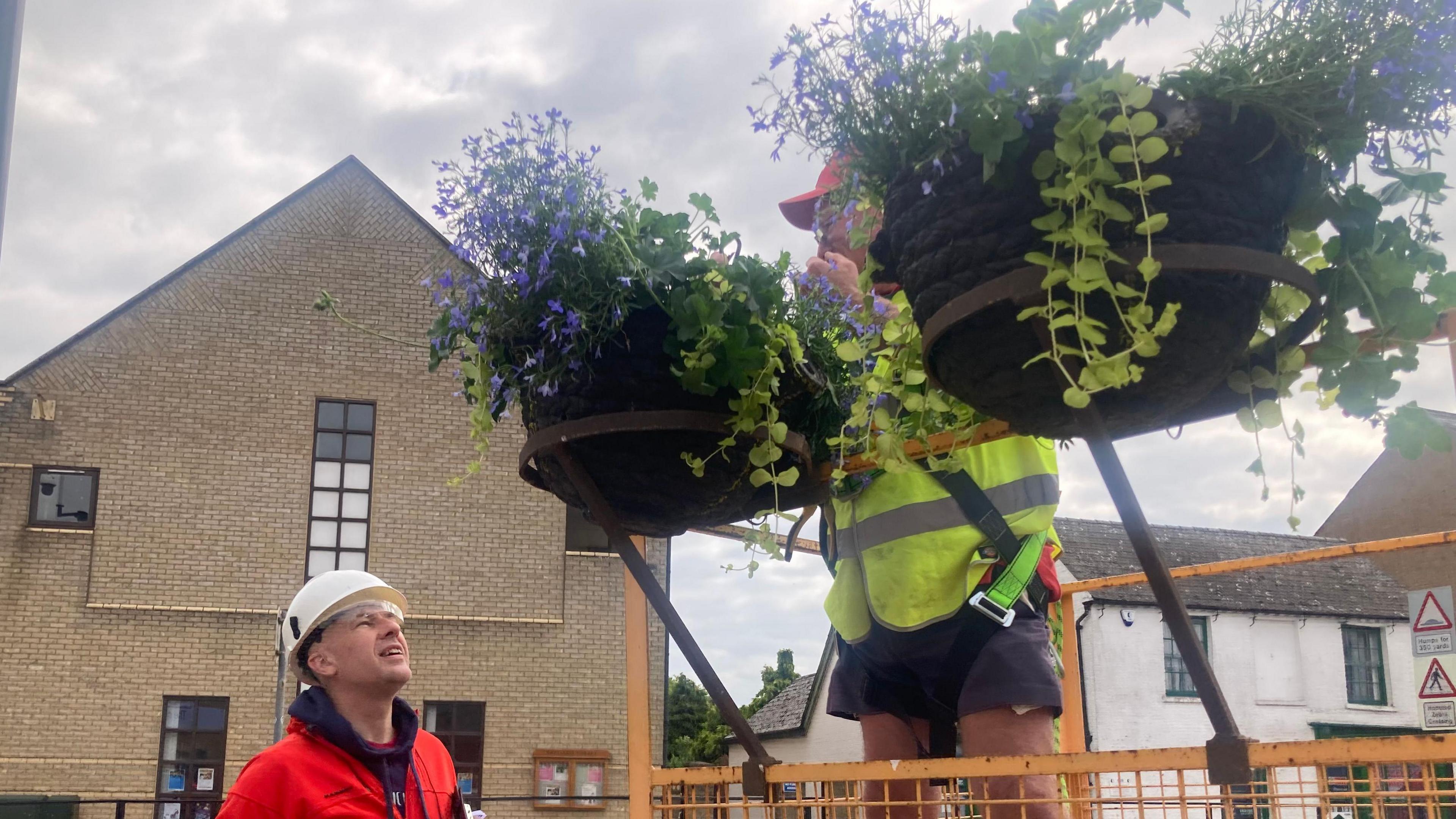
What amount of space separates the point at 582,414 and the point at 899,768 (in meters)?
0.79

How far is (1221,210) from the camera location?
4.68ft

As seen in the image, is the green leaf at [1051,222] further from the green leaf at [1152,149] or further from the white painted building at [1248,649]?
the white painted building at [1248,649]

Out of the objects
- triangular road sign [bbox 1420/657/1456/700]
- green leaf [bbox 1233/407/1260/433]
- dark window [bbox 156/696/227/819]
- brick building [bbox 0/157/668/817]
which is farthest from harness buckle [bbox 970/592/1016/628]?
dark window [bbox 156/696/227/819]

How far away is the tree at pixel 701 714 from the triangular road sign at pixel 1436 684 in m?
26.5

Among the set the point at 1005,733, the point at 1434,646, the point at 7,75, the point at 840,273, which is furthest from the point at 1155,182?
the point at 1434,646

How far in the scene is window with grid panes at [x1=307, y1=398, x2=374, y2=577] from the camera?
18.2 meters

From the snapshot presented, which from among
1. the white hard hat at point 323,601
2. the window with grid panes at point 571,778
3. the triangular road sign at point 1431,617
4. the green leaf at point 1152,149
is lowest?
the window with grid panes at point 571,778

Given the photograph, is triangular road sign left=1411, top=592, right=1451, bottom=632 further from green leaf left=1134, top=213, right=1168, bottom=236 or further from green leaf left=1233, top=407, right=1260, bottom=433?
green leaf left=1134, top=213, right=1168, bottom=236

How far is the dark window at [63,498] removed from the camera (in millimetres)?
17531

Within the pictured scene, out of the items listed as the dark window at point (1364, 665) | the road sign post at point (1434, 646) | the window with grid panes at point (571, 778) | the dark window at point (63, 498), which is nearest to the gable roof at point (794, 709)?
the window with grid panes at point (571, 778)

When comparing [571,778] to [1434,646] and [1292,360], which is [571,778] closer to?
[1434,646]

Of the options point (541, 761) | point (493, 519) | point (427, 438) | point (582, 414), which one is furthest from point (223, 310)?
point (582, 414)

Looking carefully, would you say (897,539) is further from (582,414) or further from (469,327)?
(469,327)

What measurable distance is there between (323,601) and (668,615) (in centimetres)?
140
